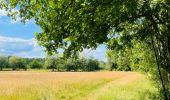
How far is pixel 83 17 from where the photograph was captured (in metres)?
12.7

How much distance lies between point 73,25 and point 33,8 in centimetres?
155

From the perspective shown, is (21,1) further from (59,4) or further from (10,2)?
(59,4)

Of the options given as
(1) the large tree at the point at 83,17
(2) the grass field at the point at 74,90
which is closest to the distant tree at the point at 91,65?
(2) the grass field at the point at 74,90

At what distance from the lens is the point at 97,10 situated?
40.5ft

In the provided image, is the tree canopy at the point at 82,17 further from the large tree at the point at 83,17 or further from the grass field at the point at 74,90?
the grass field at the point at 74,90

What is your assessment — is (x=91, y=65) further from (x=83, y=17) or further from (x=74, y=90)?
(x=83, y=17)

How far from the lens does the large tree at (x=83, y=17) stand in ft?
39.9

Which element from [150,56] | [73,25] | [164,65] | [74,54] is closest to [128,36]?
[74,54]

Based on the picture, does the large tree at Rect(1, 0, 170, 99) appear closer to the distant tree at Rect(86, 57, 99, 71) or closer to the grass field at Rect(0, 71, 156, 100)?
the grass field at Rect(0, 71, 156, 100)

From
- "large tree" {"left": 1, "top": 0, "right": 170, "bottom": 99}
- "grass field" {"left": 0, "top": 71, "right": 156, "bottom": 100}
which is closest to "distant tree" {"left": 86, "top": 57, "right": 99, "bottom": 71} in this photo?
"grass field" {"left": 0, "top": 71, "right": 156, "bottom": 100}

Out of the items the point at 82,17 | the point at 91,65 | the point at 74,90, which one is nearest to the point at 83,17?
the point at 82,17

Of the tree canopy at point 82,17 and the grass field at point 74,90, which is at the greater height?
the tree canopy at point 82,17

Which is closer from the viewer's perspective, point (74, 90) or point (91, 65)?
point (74, 90)

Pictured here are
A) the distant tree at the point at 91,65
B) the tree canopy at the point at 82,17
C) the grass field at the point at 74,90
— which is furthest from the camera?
the distant tree at the point at 91,65
